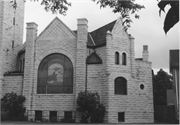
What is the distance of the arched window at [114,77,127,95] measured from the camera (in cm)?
2625

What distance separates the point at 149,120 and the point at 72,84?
30.7 feet

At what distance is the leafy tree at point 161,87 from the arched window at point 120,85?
1095 centimetres

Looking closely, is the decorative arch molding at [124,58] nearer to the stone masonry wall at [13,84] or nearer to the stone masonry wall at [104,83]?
the stone masonry wall at [104,83]

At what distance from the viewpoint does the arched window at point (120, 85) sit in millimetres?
26250

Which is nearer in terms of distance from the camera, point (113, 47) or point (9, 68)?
point (113, 47)

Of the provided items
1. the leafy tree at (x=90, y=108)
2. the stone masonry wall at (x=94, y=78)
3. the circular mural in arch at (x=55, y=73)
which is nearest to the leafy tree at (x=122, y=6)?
the leafy tree at (x=90, y=108)

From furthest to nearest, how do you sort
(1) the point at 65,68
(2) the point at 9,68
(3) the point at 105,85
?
(2) the point at 9,68, (1) the point at 65,68, (3) the point at 105,85

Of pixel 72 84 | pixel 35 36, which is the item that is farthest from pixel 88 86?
pixel 35 36

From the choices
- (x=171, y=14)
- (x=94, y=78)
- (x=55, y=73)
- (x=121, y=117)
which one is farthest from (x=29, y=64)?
(x=171, y=14)

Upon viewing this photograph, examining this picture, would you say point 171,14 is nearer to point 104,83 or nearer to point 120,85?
point 104,83

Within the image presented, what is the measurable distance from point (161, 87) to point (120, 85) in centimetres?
1295

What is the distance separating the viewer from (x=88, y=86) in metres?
26.6

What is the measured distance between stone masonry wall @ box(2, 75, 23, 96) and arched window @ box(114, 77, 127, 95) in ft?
35.8

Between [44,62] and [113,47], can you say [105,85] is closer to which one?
[113,47]
